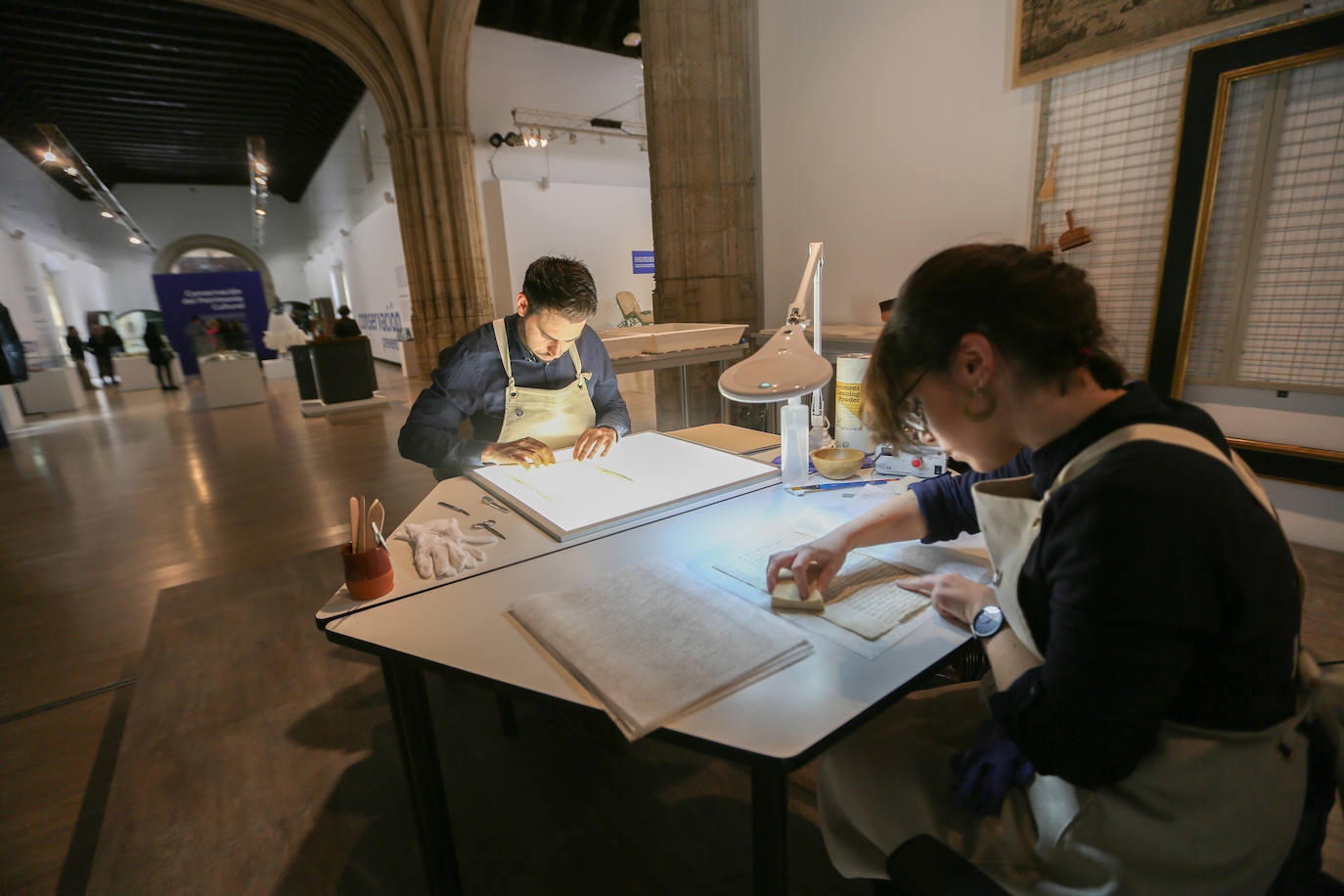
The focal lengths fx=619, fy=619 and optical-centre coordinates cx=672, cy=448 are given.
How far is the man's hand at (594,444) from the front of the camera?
1969 millimetres

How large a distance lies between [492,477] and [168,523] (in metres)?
3.78

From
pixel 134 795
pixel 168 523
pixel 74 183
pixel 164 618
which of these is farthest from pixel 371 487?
pixel 74 183

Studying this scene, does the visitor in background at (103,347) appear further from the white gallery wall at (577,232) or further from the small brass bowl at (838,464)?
the small brass bowl at (838,464)

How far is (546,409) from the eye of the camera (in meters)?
2.37

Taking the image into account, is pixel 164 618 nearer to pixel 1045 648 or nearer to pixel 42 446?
pixel 1045 648

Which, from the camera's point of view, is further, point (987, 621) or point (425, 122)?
point (425, 122)

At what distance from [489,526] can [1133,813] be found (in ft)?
4.20

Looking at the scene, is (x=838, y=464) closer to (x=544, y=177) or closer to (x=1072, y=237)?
(x=1072, y=237)

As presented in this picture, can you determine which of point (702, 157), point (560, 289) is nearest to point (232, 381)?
point (702, 157)

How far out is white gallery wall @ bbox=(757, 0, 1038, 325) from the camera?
2967mm

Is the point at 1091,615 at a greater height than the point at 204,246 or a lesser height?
lesser

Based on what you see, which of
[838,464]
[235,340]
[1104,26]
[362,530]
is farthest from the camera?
[235,340]

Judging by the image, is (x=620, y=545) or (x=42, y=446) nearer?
(x=620, y=545)

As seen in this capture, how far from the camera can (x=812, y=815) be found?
167cm
